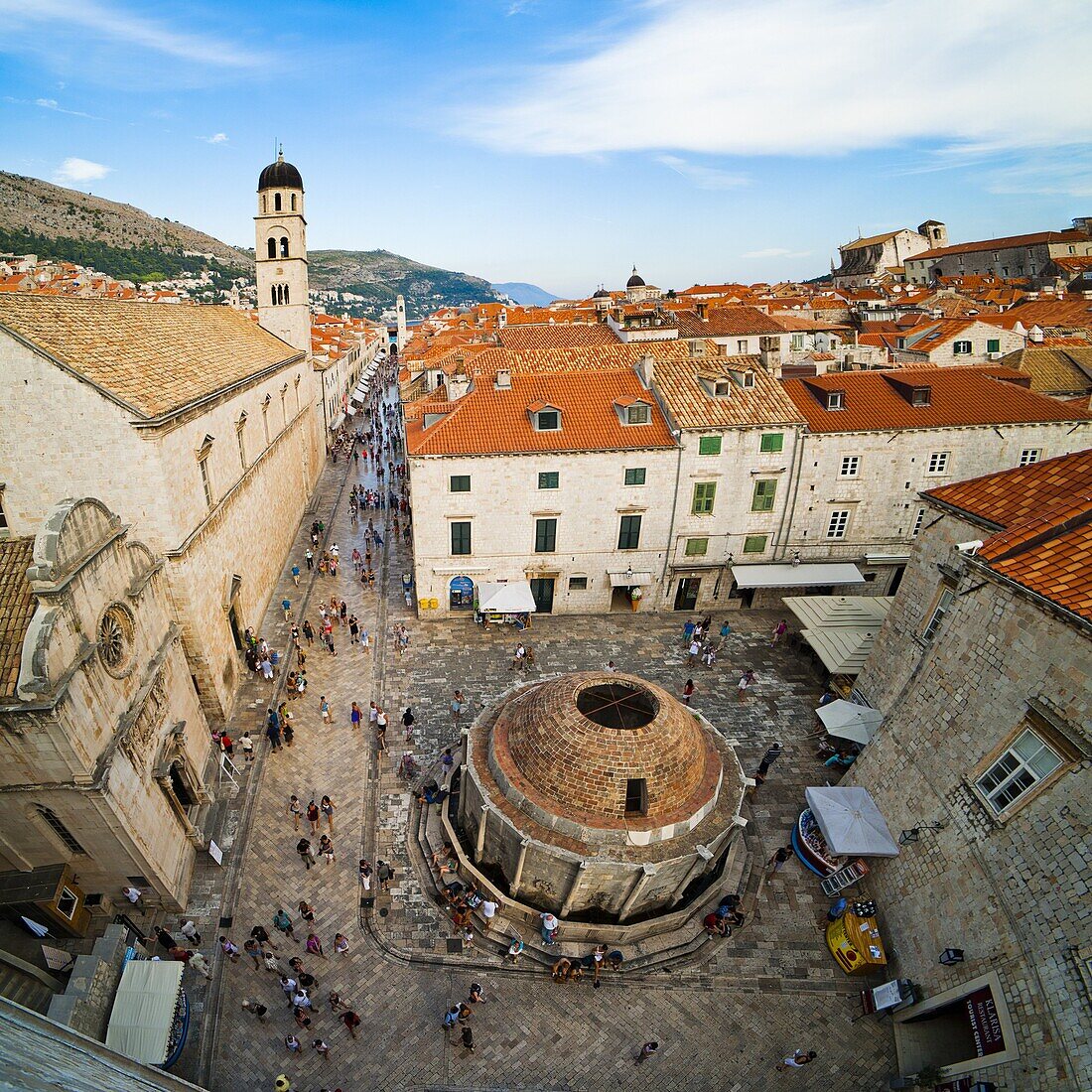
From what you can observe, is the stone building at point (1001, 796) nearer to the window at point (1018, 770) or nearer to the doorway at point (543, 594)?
the window at point (1018, 770)

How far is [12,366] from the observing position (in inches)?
602

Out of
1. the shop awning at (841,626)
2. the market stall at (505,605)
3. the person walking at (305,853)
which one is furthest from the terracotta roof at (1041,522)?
the person walking at (305,853)

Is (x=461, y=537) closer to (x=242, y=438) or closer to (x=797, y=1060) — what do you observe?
(x=242, y=438)

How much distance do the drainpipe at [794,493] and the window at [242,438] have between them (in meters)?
24.1

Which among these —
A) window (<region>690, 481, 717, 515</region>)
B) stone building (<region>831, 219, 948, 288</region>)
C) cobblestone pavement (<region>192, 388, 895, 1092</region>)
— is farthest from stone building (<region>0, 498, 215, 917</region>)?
stone building (<region>831, 219, 948, 288</region>)

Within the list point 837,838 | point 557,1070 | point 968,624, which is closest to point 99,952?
point 557,1070

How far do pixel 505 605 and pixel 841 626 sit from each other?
1369 centimetres

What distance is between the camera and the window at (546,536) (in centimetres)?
2661

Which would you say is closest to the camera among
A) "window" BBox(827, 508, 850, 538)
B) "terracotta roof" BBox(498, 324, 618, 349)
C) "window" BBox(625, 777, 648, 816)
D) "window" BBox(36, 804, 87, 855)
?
"window" BBox(36, 804, 87, 855)

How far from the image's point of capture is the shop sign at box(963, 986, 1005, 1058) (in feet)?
37.1

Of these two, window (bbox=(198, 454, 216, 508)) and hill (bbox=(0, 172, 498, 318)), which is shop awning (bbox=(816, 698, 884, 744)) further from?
hill (bbox=(0, 172, 498, 318))

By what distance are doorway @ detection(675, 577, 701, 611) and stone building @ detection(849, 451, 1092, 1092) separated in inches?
471

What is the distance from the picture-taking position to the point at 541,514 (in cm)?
2625

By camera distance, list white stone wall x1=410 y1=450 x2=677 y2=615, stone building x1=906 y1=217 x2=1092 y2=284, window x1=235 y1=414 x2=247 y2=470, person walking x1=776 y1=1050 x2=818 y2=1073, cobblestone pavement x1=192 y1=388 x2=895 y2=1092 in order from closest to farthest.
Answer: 1. person walking x1=776 y1=1050 x2=818 y2=1073
2. cobblestone pavement x1=192 y1=388 x2=895 y2=1092
3. white stone wall x1=410 y1=450 x2=677 y2=615
4. window x1=235 y1=414 x2=247 y2=470
5. stone building x1=906 y1=217 x2=1092 y2=284
